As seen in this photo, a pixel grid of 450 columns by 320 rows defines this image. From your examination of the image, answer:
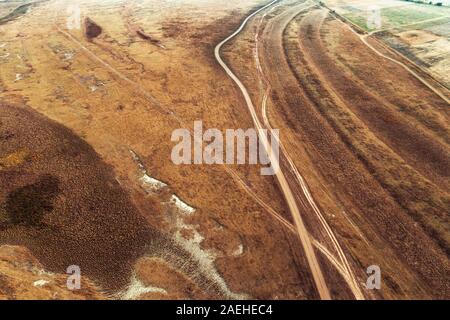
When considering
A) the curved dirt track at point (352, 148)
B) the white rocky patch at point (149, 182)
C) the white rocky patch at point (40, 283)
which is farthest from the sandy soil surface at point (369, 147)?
the white rocky patch at point (40, 283)

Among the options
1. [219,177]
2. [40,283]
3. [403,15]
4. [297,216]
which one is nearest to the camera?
[40,283]

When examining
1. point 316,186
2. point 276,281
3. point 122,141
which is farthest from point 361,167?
point 122,141

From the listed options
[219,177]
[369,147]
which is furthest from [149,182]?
[369,147]

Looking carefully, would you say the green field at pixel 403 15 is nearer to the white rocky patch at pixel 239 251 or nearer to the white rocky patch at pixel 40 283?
the white rocky patch at pixel 239 251

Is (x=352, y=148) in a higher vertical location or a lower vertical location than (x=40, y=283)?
higher

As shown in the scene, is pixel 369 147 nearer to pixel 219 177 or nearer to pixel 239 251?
pixel 219 177

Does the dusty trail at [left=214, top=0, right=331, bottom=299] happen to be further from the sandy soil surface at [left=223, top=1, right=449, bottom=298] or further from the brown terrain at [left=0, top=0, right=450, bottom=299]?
the sandy soil surface at [left=223, top=1, right=449, bottom=298]

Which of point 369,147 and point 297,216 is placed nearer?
point 297,216

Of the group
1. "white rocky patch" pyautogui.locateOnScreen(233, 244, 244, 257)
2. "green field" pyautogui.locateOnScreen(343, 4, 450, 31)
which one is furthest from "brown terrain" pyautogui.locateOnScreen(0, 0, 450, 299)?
"green field" pyautogui.locateOnScreen(343, 4, 450, 31)
